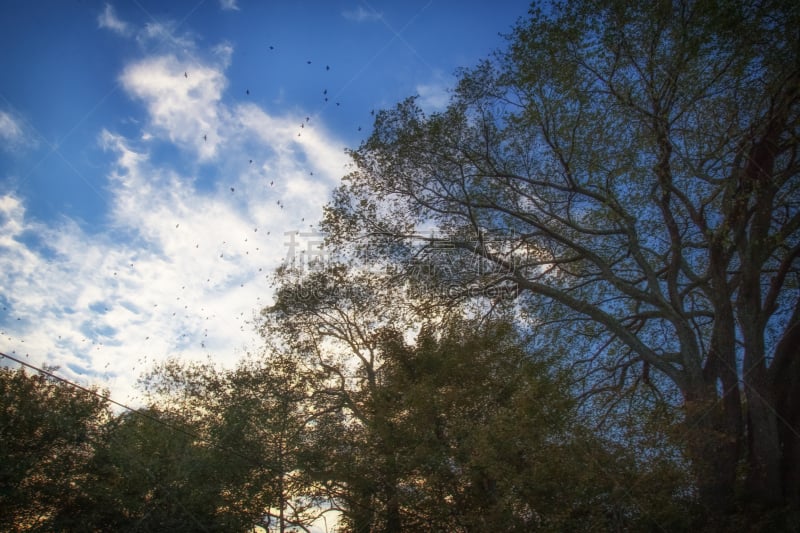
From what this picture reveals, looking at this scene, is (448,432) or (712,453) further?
(448,432)

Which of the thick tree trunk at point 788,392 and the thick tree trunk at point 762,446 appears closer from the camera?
the thick tree trunk at point 762,446

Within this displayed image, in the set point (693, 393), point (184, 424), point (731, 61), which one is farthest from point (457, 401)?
point (184, 424)

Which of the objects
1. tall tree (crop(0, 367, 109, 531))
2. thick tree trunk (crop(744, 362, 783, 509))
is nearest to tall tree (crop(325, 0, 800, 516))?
thick tree trunk (crop(744, 362, 783, 509))

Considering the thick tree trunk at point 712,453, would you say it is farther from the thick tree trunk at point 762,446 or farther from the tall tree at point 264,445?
the tall tree at point 264,445

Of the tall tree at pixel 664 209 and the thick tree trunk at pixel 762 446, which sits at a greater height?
the tall tree at pixel 664 209

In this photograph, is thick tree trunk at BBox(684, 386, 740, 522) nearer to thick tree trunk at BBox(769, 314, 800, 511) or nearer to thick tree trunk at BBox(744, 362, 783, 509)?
thick tree trunk at BBox(744, 362, 783, 509)

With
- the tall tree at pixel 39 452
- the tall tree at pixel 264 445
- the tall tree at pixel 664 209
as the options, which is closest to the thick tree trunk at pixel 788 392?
the tall tree at pixel 664 209

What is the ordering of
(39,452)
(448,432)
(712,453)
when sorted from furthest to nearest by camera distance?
(39,452), (448,432), (712,453)

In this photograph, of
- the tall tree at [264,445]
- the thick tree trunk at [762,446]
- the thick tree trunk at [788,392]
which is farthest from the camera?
the tall tree at [264,445]

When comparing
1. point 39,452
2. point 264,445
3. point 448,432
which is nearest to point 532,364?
point 448,432

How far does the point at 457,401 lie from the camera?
488 inches

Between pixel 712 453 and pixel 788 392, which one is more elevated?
pixel 788 392

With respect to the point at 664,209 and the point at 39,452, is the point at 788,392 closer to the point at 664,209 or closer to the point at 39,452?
the point at 664,209

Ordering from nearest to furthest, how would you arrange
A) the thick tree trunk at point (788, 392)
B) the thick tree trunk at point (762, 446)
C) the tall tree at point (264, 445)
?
1. the thick tree trunk at point (762, 446)
2. the thick tree trunk at point (788, 392)
3. the tall tree at point (264, 445)
